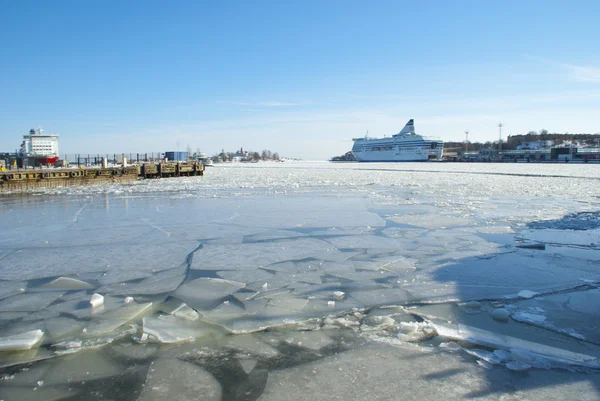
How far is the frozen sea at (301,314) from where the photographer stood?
2.31 meters

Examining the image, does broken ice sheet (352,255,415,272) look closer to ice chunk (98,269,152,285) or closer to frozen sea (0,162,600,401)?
frozen sea (0,162,600,401)

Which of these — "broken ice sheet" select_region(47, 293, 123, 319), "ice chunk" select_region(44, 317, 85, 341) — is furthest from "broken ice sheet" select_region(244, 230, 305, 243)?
"ice chunk" select_region(44, 317, 85, 341)

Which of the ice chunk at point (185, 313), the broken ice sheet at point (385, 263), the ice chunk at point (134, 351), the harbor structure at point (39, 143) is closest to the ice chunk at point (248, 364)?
the ice chunk at point (134, 351)

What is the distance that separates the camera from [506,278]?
4258mm

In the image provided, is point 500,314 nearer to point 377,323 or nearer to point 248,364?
point 377,323

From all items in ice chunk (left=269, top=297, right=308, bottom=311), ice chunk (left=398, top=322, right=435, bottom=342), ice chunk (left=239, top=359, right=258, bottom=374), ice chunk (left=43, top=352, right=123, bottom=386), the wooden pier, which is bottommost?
ice chunk (left=43, top=352, right=123, bottom=386)

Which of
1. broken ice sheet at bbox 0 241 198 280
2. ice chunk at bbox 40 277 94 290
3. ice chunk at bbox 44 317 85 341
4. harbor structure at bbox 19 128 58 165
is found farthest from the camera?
harbor structure at bbox 19 128 58 165

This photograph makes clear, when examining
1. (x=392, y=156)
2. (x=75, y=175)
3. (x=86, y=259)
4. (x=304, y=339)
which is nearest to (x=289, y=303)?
(x=304, y=339)

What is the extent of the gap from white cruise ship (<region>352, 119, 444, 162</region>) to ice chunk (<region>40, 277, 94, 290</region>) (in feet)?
292

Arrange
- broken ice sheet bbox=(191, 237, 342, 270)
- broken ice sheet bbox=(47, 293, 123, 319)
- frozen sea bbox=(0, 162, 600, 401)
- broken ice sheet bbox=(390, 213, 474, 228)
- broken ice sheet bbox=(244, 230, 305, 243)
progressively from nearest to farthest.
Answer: frozen sea bbox=(0, 162, 600, 401)
broken ice sheet bbox=(47, 293, 123, 319)
broken ice sheet bbox=(191, 237, 342, 270)
broken ice sheet bbox=(244, 230, 305, 243)
broken ice sheet bbox=(390, 213, 474, 228)

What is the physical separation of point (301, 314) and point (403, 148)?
90942 mm

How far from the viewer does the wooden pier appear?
1762 cm

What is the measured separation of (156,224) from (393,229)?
176 inches

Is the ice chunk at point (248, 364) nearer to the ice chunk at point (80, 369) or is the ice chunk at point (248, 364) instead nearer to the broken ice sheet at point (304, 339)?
the broken ice sheet at point (304, 339)
